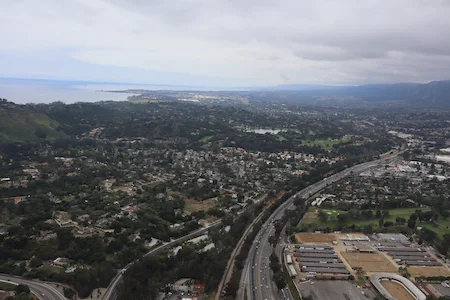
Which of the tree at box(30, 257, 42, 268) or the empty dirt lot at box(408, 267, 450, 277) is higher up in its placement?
the tree at box(30, 257, 42, 268)

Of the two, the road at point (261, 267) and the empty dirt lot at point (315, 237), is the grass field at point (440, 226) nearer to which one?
the empty dirt lot at point (315, 237)

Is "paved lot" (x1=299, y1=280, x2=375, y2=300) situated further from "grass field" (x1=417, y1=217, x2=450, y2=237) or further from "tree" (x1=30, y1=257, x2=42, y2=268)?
"tree" (x1=30, y1=257, x2=42, y2=268)

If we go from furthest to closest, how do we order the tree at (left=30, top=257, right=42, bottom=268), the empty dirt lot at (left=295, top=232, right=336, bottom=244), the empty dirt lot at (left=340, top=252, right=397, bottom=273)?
the empty dirt lot at (left=295, top=232, right=336, bottom=244) < the empty dirt lot at (left=340, top=252, right=397, bottom=273) < the tree at (left=30, top=257, right=42, bottom=268)

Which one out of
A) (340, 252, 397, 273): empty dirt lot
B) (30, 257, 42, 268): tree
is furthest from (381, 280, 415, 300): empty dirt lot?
(30, 257, 42, 268): tree

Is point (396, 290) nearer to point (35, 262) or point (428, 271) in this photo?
point (428, 271)

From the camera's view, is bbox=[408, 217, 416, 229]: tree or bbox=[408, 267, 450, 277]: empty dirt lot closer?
bbox=[408, 267, 450, 277]: empty dirt lot

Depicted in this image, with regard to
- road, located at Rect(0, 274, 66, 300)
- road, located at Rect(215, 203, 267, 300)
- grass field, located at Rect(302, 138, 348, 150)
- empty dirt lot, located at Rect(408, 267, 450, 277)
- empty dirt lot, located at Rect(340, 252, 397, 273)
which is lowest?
empty dirt lot, located at Rect(408, 267, 450, 277)

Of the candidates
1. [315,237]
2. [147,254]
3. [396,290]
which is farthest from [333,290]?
[147,254]
